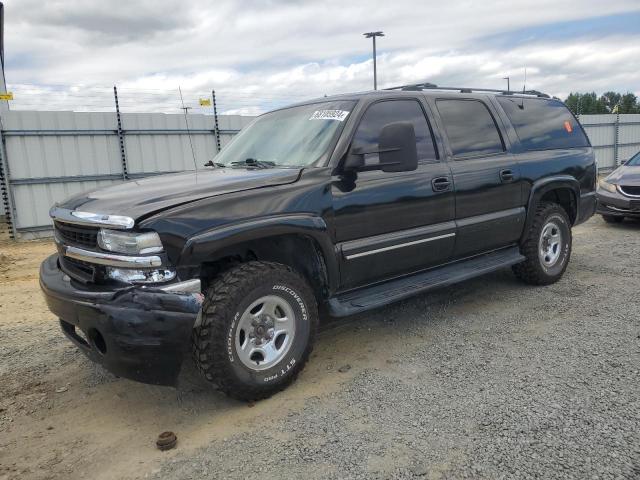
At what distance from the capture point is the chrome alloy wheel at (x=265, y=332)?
316cm

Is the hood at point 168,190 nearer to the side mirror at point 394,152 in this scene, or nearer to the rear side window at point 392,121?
the side mirror at point 394,152

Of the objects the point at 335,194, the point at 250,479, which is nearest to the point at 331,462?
the point at 250,479

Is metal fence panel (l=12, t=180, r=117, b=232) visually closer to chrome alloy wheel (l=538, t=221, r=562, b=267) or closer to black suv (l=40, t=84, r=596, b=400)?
black suv (l=40, t=84, r=596, b=400)

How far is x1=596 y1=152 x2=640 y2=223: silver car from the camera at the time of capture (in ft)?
28.8

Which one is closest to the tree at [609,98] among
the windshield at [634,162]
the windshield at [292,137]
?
the windshield at [634,162]

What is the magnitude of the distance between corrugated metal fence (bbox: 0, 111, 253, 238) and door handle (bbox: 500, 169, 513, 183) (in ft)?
23.5

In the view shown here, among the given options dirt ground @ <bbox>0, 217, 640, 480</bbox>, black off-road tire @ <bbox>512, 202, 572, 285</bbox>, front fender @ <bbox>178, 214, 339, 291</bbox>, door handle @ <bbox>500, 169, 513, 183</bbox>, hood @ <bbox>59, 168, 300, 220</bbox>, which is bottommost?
dirt ground @ <bbox>0, 217, 640, 480</bbox>

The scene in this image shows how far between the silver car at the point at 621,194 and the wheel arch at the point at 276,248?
7.33 metres

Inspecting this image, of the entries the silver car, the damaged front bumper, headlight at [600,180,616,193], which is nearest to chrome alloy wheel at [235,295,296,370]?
the damaged front bumper

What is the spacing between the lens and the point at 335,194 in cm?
357

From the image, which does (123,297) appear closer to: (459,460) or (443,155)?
(459,460)

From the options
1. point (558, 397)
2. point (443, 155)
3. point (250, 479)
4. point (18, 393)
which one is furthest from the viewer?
point (443, 155)

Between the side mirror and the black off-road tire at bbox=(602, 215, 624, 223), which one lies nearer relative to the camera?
the side mirror

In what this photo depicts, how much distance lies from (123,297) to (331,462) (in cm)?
138
